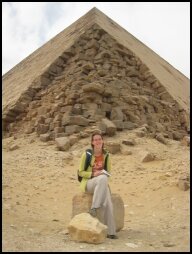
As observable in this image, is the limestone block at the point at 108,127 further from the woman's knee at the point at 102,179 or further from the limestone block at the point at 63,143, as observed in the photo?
the woman's knee at the point at 102,179

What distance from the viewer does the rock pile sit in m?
11.9

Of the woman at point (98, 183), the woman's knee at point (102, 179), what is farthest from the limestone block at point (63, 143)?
the woman's knee at point (102, 179)

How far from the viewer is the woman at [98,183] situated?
446 centimetres

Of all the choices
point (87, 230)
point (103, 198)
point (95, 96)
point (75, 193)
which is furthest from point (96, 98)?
point (87, 230)

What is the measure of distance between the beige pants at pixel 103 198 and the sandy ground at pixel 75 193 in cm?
23

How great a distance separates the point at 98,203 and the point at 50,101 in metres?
8.99

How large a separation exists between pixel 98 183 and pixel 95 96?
7.84 m

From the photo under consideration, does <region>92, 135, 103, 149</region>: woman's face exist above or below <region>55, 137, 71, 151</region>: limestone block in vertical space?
above

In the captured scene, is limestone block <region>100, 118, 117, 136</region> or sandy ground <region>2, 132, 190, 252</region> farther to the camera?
limestone block <region>100, 118, 117, 136</region>

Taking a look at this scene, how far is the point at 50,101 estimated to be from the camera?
1317cm

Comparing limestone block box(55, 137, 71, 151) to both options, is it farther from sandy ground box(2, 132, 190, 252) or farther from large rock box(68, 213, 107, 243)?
large rock box(68, 213, 107, 243)

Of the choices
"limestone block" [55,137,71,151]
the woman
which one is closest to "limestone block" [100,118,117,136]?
"limestone block" [55,137,71,151]

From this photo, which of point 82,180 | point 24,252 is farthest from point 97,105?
point 24,252

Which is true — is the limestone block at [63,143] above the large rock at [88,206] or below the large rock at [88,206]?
above
